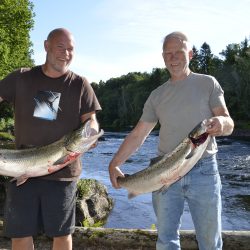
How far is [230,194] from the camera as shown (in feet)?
55.7

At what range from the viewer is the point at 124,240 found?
19.9 ft

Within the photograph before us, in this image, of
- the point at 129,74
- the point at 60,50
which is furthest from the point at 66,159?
the point at 129,74

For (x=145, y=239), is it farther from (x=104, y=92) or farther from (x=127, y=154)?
(x=104, y=92)

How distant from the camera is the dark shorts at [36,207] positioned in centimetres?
433

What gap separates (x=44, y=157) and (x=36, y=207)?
1.98ft

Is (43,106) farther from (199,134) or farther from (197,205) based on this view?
(197,205)

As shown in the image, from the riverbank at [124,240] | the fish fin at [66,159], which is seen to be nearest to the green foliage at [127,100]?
the riverbank at [124,240]

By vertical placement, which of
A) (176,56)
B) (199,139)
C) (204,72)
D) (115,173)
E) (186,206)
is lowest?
(186,206)

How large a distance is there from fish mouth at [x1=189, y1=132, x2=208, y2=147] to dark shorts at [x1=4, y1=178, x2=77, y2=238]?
140 cm

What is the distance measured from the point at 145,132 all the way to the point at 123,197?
37.7 ft

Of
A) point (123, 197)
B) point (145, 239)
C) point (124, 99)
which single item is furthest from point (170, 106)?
point (124, 99)

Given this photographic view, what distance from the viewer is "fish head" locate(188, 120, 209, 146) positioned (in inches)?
150

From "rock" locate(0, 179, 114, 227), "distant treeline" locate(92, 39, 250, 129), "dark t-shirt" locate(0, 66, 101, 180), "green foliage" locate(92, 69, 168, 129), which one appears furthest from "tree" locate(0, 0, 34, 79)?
"green foliage" locate(92, 69, 168, 129)

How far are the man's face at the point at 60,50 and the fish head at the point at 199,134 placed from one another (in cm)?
149
